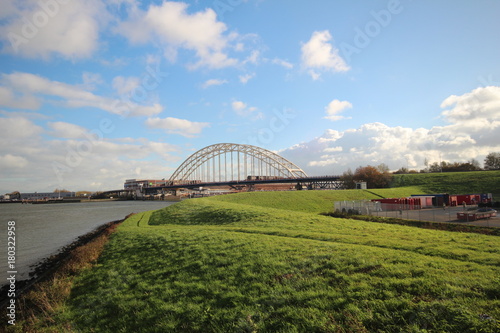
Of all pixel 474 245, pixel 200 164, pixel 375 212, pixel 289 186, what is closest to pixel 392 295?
pixel 474 245

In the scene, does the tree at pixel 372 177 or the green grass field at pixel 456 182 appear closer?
the green grass field at pixel 456 182

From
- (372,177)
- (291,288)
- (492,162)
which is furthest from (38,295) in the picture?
(492,162)

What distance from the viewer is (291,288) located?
8.90 metres

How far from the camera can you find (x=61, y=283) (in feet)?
44.4

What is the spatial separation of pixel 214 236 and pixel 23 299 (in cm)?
948

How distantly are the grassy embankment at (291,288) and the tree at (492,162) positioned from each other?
93.7 m

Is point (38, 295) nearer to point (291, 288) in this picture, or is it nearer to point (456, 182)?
point (291, 288)

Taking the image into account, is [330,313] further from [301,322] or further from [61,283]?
[61,283]

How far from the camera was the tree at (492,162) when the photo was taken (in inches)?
3312

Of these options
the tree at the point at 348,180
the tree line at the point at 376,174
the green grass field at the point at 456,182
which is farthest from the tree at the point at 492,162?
the tree at the point at 348,180

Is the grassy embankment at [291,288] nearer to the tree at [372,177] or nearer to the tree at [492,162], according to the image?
Result: the tree at [372,177]

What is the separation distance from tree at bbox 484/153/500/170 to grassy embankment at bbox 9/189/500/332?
307 feet

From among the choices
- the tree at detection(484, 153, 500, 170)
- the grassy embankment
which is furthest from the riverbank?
the tree at detection(484, 153, 500, 170)

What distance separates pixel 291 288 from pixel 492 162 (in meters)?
106
